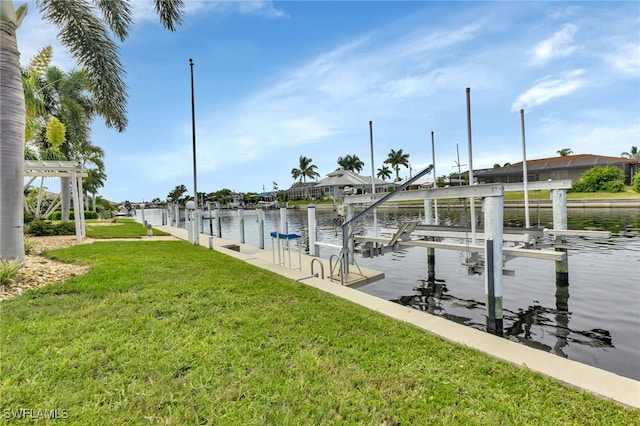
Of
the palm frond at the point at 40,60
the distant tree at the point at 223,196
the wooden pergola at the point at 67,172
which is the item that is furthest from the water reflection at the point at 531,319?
the distant tree at the point at 223,196

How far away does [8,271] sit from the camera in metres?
6.23

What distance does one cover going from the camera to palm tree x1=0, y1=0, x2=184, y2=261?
7.01m

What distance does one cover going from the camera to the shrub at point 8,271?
20.1ft

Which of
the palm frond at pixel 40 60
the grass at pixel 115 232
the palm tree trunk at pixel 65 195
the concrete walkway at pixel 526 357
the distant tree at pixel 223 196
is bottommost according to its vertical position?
the concrete walkway at pixel 526 357

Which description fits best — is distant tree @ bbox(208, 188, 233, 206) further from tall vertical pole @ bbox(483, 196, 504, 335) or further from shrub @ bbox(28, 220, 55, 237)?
tall vertical pole @ bbox(483, 196, 504, 335)

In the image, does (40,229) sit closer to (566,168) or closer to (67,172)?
(67,172)

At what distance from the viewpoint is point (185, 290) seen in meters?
6.41

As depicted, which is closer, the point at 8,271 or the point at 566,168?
the point at 8,271

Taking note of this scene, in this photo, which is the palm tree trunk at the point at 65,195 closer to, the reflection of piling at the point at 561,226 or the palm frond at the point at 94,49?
the palm frond at the point at 94,49

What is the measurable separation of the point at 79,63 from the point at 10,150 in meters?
4.11

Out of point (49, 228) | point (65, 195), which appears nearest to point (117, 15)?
point (49, 228)

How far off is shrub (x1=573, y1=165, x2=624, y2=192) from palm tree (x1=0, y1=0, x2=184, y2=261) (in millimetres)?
51178

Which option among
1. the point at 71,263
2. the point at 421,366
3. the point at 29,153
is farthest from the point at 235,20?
the point at 29,153

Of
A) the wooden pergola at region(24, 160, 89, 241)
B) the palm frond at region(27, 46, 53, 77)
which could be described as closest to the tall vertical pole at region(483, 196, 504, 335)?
the wooden pergola at region(24, 160, 89, 241)
